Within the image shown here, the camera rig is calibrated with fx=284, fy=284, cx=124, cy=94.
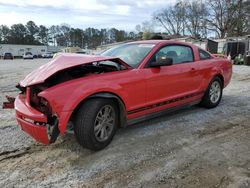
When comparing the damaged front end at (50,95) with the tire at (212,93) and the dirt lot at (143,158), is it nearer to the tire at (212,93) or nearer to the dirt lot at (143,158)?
the dirt lot at (143,158)

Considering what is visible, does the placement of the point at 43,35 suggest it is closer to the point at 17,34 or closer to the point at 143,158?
the point at 17,34

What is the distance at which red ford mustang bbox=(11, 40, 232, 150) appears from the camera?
3518 mm

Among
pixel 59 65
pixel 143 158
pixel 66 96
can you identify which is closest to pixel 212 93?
pixel 143 158

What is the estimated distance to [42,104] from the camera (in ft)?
12.1

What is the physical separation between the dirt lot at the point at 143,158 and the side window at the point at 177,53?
45.9 inches

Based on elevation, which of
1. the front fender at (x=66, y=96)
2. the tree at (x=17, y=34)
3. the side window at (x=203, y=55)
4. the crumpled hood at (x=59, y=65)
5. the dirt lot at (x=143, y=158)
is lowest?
the dirt lot at (x=143, y=158)

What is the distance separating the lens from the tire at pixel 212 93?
5930 millimetres

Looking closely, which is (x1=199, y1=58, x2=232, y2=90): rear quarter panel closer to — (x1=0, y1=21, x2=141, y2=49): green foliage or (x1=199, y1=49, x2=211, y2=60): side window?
(x1=199, y1=49, x2=211, y2=60): side window

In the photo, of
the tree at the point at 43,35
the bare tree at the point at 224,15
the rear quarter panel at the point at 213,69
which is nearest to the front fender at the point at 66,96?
the rear quarter panel at the point at 213,69

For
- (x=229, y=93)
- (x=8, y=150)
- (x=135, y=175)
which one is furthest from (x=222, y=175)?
(x=229, y=93)

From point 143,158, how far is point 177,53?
95.8 inches

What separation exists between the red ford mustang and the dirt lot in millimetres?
285

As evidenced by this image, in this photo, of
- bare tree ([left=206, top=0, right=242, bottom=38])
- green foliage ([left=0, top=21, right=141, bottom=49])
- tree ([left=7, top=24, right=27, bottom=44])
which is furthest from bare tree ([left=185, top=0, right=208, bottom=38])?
tree ([left=7, top=24, right=27, bottom=44])

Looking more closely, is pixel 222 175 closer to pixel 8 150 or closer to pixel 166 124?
pixel 166 124
